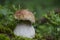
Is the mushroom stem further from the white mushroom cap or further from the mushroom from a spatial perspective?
the white mushroom cap

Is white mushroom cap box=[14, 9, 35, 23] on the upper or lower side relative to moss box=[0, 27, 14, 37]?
upper

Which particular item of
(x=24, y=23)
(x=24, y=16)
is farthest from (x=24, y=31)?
(x=24, y=16)

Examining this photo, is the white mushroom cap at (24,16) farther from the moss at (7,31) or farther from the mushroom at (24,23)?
the moss at (7,31)

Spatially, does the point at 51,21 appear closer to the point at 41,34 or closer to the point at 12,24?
the point at 41,34

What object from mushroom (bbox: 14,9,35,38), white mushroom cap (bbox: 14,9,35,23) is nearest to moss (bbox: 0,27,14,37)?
mushroom (bbox: 14,9,35,38)

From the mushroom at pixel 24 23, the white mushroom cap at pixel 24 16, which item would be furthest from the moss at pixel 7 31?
the white mushroom cap at pixel 24 16

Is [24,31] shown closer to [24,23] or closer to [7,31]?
[24,23]

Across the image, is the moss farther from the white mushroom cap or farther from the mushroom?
the white mushroom cap
